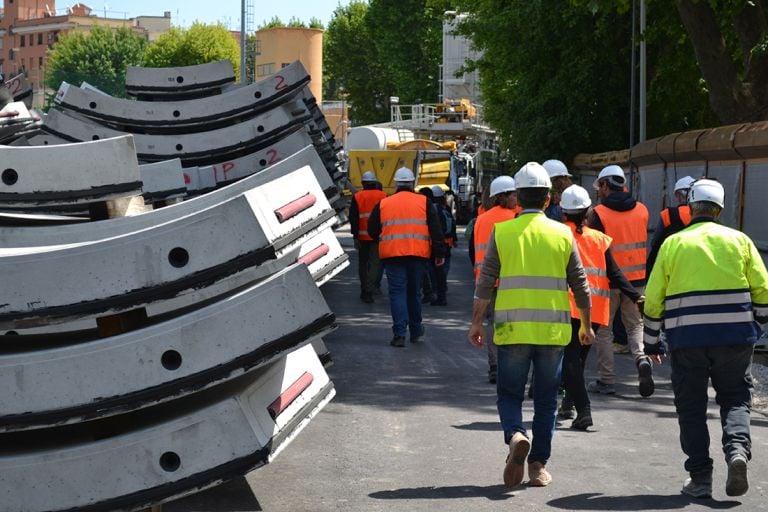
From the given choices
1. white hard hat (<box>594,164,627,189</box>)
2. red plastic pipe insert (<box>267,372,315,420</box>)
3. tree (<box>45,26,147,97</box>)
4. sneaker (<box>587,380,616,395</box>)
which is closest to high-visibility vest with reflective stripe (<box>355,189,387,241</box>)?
white hard hat (<box>594,164,627,189</box>)

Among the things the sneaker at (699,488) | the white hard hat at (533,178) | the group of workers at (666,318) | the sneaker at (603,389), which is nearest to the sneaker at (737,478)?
the group of workers at (666,318)

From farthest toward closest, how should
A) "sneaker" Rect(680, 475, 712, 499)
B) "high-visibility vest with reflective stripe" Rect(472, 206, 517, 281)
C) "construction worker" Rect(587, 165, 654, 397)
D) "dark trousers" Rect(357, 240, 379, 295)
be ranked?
"dark trousers" Rect(357, 240, 379, 295)
"construction worker" Rect(587, 165, 654, 397)
"high-visibility vest with reflective stripe" Rect(472, 206, 517, 281)
"sneaker" Rect(680, 475, 712, 499)

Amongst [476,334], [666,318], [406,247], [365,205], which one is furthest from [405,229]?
[666,318]

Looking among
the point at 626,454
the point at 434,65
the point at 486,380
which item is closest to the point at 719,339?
the point at 626,454

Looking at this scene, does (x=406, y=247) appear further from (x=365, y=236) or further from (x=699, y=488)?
(x=699, y=488)

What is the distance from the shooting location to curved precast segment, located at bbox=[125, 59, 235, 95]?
14594 mm

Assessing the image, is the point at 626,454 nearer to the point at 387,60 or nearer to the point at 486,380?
the point at 486,380

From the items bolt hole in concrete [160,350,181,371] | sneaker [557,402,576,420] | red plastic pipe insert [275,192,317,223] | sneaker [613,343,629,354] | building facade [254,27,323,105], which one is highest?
building facade [254,27,323,105]

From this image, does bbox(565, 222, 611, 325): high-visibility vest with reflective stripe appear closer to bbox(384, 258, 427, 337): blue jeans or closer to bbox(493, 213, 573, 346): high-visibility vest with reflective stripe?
bbox(493, 213, 573, 346): high-visibility vest with reflective stripe

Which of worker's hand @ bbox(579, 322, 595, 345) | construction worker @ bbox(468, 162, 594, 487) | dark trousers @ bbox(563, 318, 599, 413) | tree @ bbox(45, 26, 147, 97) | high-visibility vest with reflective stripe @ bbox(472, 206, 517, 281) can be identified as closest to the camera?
construction worker @ bbox(468, 162, 594, 487)

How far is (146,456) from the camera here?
5648mm

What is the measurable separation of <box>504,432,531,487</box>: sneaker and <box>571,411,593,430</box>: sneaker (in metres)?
1.94

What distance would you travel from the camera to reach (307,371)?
22.4ft

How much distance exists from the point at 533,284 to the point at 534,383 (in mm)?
538
